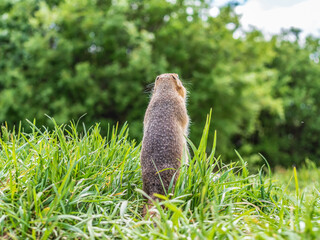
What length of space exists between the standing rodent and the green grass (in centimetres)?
18

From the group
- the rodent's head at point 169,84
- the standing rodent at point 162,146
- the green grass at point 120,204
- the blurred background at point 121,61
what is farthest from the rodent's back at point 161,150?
the blurred background at point 121,61

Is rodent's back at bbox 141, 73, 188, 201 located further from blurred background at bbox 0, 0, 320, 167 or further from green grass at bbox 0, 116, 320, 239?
blurred background at bbox 0, 0, 320, 167

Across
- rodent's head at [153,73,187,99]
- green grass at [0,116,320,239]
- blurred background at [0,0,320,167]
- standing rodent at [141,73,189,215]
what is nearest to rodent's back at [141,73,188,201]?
standing rodent at [141,73,189,215]

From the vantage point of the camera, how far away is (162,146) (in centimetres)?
319

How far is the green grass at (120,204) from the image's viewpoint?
2.25m

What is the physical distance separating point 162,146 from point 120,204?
67 cm

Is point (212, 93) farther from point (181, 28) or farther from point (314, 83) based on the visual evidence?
point (314, 83)

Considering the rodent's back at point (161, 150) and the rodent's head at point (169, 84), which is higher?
the rodent's head at point (169, 84)

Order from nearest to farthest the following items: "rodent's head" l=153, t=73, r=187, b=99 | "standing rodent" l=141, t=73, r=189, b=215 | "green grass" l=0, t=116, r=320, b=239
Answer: "green grass" l=0, t=116, r=320, b=239, "standing rodent" l=141, t=73, r=189, b=215, "rodent's head" l=153, t=73, r=187, b=99

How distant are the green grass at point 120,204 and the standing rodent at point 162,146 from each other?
0.58 ft

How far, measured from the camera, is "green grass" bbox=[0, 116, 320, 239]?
7.38ft

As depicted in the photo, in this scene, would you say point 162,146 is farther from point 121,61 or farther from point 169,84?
point 121,61

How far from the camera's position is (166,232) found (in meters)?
2.19

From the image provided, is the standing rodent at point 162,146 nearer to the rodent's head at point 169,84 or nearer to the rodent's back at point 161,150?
the rodent's back at point 161,150
